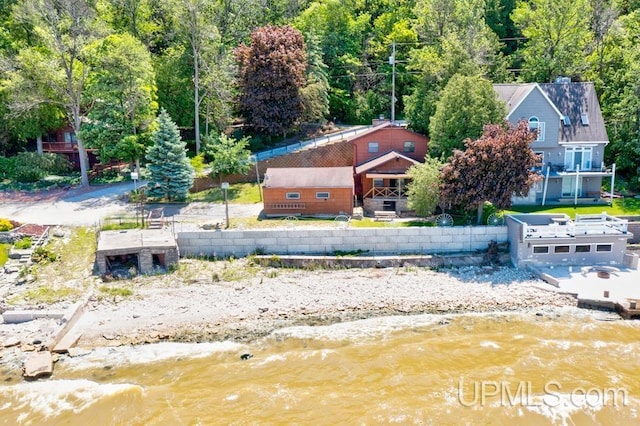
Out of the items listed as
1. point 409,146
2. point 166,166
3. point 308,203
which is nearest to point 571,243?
point 409,146

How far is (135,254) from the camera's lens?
83.4 ft

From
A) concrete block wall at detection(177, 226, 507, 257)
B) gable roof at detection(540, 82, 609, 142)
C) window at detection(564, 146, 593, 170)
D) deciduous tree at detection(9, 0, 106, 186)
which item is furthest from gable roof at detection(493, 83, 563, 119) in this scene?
deciduous tree at detection(9, 0, 106, 186)

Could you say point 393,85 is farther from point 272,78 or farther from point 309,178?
point 309,178

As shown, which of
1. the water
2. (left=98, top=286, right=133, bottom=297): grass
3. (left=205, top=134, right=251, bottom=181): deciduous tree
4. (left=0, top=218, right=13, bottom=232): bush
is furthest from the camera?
(left=205, top=134, right=251, bottom=181): deciduous tree

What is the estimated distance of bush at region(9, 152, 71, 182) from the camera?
1431 inches

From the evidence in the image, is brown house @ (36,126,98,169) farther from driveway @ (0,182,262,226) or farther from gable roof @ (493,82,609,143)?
gable roof @ (493,82,609,143)

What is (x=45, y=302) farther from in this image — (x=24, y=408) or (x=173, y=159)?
(x=173, y=159)

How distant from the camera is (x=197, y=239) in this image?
26344 mm

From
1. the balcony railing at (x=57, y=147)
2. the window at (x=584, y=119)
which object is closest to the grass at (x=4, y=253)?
the balcony railing at (x=57, y=147)

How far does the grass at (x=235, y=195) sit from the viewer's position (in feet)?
107

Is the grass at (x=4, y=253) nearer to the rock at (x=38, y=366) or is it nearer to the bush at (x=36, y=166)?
the rock at (x=38, y=366)

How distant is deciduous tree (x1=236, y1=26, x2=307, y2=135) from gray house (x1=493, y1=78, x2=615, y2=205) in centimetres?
1415

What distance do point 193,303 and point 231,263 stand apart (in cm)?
387

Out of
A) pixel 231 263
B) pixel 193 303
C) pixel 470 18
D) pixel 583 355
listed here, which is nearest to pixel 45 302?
pixel 193 303
